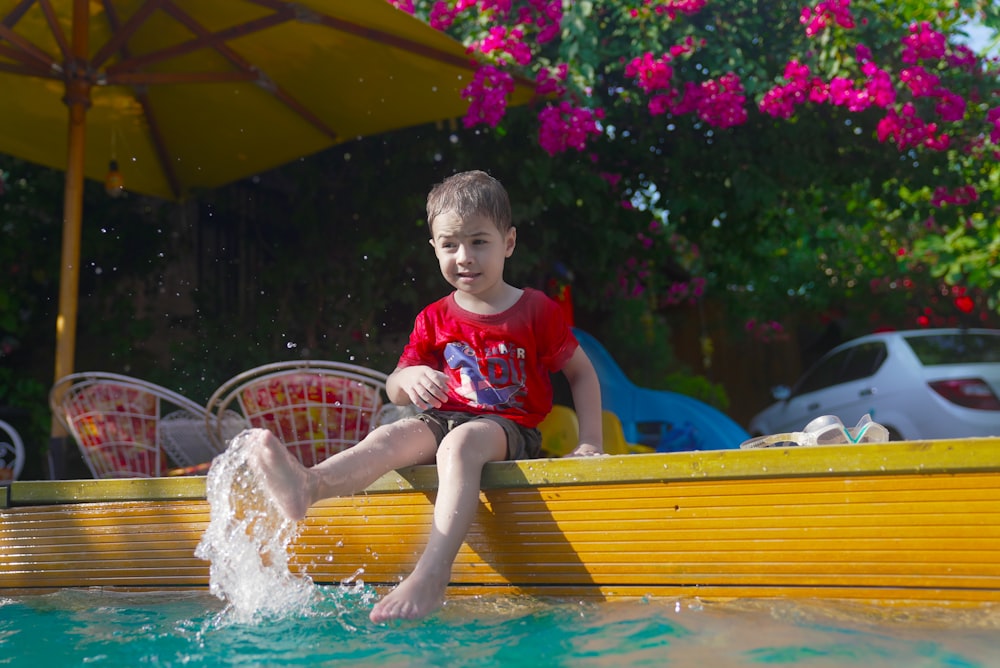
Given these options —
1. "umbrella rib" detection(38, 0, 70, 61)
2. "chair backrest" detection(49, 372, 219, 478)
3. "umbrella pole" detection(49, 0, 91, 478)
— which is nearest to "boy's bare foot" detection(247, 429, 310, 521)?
"chair backrest" detection(49, 372, 219, 478)

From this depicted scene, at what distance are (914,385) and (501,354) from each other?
184 inches

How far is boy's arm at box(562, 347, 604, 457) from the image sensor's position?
7.98ft

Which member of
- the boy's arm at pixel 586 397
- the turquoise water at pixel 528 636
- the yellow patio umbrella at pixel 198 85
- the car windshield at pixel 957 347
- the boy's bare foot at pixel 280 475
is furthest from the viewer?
A: the car windshield at pixel 957 347

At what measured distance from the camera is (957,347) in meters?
6.75

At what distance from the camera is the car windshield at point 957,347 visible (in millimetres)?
6562

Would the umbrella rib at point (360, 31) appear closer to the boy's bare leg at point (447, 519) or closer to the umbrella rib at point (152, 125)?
the umbrella rib at point (152, 125)

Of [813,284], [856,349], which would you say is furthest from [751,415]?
[856,349]

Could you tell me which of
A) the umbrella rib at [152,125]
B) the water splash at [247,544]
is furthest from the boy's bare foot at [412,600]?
the umbrella rib at [152,125]

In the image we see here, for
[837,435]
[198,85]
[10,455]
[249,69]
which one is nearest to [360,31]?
[249,69]

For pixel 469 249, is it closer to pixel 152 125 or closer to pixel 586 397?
pixel 586 397

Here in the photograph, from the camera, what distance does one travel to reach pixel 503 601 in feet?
6.86

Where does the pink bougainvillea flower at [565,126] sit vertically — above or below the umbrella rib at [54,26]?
below

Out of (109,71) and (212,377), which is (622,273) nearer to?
(212,377)

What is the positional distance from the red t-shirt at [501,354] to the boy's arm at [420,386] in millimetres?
94
